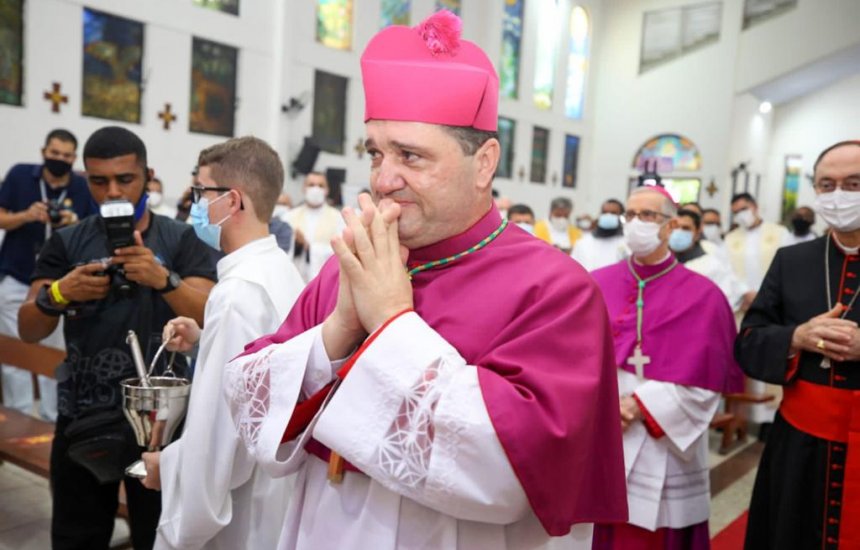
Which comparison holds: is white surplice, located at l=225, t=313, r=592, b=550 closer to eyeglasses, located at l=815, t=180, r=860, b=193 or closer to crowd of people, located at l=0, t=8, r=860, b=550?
crowd of people, located at l=0, t=8, r=860, b=550

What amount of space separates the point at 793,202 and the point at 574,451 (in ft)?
70.8

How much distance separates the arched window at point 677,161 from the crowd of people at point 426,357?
1702 cm

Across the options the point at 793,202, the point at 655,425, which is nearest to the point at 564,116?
the point at 793,202

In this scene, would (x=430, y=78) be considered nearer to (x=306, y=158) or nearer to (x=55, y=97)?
(x=55, y=97)

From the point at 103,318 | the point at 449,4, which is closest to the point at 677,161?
the point at 449,4

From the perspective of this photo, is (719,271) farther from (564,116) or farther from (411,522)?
(564,116)

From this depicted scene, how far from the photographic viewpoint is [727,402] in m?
6.49

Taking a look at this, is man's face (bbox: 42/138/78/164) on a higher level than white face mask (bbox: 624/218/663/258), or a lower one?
higher

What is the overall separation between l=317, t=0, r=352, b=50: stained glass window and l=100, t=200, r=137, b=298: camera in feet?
37.6

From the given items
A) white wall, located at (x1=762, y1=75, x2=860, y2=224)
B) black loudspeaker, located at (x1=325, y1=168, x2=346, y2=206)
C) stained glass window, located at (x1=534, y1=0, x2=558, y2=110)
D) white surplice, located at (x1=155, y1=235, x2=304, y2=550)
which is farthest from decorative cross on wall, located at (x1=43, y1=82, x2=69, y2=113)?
white wall, located at (x1=762, y1=75, x2=860, y2=224)

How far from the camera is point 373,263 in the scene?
1520mm

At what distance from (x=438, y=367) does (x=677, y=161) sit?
20.3 meters

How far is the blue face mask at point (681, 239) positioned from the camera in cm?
591

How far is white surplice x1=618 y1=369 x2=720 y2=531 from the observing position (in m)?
3.03
